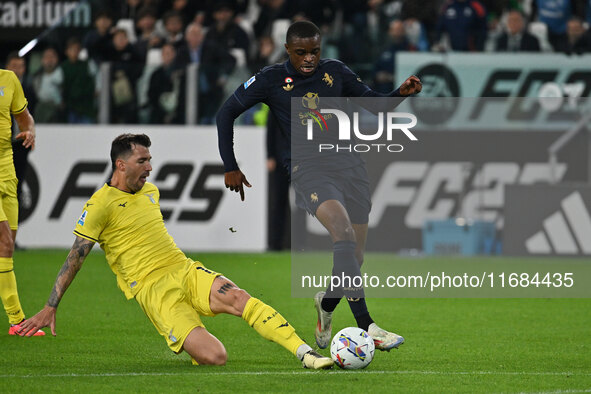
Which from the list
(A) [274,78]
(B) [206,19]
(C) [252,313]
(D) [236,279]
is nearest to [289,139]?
(A) [274,78]

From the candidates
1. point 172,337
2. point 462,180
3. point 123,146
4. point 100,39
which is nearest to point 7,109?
point 123,146

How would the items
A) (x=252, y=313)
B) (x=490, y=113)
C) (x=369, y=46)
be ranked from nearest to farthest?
(x=252, y=313) < (x=490, y=113) < (x=369, y=46)

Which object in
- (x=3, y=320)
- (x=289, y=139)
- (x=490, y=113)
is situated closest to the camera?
(x=289, y=139)

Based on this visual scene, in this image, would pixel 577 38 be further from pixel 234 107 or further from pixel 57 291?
pixel 57 291

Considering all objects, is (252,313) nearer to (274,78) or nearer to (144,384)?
(144,384)

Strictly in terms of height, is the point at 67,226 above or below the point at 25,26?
below

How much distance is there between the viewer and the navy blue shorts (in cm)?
702

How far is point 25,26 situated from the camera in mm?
18344

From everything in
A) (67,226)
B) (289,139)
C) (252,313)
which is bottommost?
(67,226)

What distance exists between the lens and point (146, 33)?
56.6ft

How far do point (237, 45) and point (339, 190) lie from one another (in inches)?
382

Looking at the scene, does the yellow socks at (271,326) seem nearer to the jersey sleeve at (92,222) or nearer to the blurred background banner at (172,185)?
the jersey sleeve at (92,222)

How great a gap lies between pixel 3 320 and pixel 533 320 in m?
4.26

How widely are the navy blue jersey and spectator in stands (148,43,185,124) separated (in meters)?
7.89
